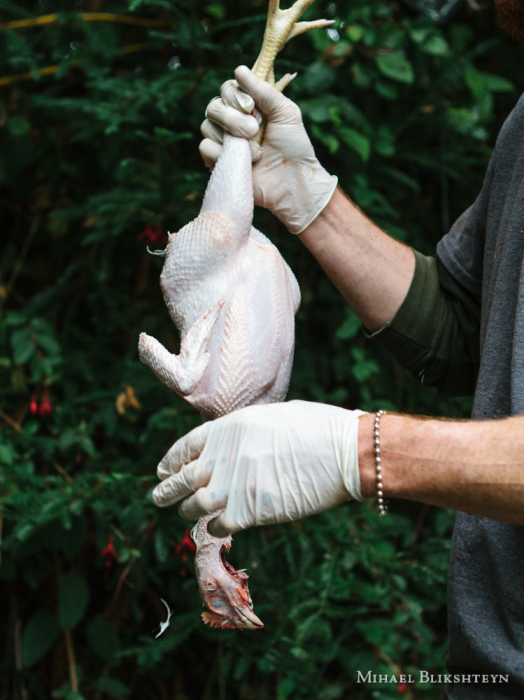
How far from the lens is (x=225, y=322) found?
125 cm

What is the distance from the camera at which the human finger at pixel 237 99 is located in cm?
134

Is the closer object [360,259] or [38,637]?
[360,259]

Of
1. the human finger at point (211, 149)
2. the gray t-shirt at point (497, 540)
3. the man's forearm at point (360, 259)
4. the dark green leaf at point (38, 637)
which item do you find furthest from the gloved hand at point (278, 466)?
the dark green leaf at point (38, 637)

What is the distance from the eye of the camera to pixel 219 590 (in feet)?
3.97

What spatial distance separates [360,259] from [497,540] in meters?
0.72

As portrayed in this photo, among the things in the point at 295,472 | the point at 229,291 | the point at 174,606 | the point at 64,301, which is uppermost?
the point at 229,291

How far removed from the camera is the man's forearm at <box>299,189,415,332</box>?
5.13ft

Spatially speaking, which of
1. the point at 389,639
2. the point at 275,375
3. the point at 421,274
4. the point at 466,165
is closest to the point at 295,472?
the point at 275,375

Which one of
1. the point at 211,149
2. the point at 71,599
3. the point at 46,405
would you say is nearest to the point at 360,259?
the point at 211,149

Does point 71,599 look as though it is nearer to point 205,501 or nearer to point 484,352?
point 205,501

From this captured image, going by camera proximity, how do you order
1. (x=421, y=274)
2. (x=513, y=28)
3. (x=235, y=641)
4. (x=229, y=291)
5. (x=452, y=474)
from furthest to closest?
(x=235, y=641) < (x=421, y=274) < (x=513, y=28) < (x=229, y=291) < (x=452, y=474)

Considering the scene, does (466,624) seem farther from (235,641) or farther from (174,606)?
(174,606)

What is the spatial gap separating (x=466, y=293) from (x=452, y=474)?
759 millimetres

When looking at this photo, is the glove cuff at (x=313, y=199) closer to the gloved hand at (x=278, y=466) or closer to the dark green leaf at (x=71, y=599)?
the gloved hand at (x=278, y=466)
